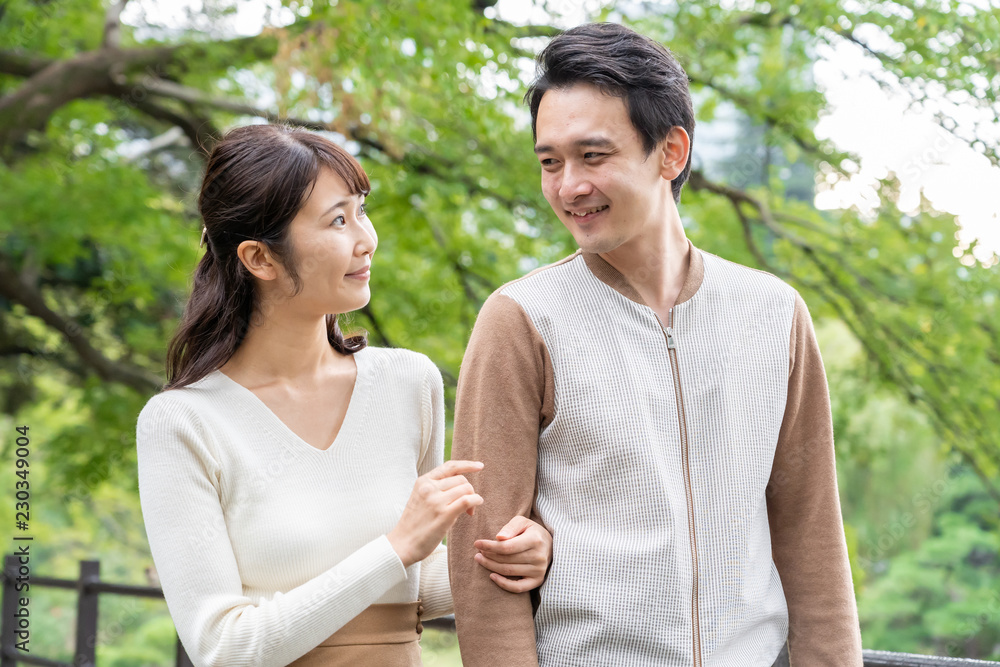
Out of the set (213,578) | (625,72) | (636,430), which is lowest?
(213,578)

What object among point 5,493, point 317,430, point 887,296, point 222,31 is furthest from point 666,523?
point 5,493

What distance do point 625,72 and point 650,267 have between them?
1.15ft

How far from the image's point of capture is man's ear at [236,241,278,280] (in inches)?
65.5

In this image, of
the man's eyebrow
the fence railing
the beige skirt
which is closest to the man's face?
the man's eyebrow

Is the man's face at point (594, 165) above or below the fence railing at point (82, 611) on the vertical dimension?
above

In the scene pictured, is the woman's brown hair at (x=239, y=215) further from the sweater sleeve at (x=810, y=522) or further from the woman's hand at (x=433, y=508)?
the sweater sleeve at (x=810, y=522)

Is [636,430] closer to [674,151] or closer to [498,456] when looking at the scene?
[498,456]

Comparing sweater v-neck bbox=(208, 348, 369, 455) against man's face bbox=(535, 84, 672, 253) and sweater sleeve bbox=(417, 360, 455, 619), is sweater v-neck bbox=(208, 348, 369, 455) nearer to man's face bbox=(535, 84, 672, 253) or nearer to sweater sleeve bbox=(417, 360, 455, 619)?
sweater sleeve bbox=(417, 360, 455, 619)

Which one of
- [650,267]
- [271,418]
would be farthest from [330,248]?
[650,267]

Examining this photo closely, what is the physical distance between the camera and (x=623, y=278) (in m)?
1.58

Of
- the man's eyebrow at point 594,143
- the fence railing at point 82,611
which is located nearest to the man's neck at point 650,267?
the man's eyebrow at point 594,143

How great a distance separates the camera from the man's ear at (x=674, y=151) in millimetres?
1533

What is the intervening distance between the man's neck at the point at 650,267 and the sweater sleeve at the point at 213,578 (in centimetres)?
64

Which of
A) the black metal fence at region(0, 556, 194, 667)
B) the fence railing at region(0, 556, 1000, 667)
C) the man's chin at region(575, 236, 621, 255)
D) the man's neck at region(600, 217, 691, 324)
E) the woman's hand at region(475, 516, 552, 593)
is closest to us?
the woman's hand at region(475, 516, 552, 593)
